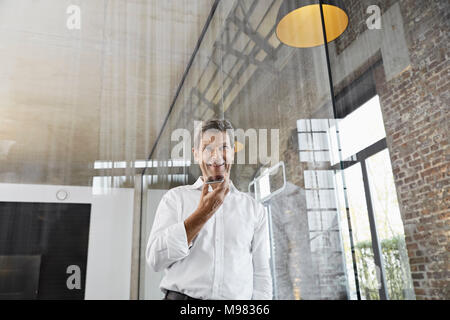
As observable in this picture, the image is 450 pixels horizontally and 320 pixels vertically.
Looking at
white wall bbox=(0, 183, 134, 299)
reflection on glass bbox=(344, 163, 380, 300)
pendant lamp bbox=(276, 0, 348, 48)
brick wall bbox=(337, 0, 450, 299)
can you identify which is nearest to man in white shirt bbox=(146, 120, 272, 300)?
white wall bbox=(0, 183, 134, 299)

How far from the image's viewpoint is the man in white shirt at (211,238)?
117 centimetres

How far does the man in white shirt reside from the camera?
117 cm

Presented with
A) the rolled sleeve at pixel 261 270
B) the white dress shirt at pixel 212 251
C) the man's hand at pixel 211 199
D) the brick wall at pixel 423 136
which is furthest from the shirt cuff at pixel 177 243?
the brick wall at pixel 423 136

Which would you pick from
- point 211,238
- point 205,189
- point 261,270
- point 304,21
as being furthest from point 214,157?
point 304,21

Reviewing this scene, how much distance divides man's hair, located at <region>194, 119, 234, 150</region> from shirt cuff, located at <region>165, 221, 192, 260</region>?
41 centimetres

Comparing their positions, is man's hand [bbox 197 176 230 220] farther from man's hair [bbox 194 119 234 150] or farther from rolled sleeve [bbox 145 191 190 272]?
man's hair [bbox 194 119 234 150]

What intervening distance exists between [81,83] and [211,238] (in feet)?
2.94

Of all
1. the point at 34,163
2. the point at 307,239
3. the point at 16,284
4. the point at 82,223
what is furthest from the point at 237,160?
Result: the point at 16,284

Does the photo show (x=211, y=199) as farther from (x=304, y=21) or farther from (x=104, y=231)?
(x=304, y=21)

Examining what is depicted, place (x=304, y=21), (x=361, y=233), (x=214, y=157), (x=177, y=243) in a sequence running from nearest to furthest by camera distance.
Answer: (x=177, y=243) → (x=214, y=157) → (x=361, y=233) → (x=304, y=21)

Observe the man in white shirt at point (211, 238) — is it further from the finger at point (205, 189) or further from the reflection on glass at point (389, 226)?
the reflection on glass at point (389, 226)

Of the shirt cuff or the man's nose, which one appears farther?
the man's nose

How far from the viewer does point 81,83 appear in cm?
160
